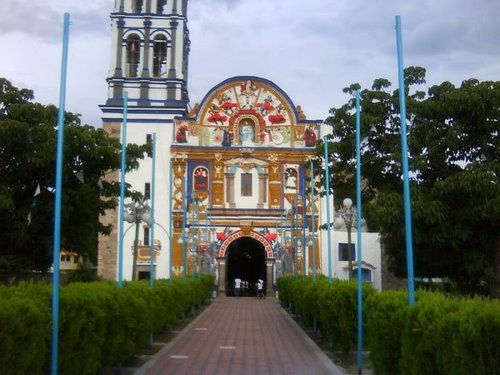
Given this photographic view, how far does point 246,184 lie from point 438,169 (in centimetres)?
2057

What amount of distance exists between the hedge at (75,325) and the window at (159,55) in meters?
28.7

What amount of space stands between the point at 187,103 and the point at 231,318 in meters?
21.1

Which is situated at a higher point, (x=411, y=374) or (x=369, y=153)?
(x=369, y=153)

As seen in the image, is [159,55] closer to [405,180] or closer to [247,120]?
[247,120]

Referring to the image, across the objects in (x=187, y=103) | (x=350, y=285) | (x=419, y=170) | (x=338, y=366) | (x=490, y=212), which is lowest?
(x=338, y=366)

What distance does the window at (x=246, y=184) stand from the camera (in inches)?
1537

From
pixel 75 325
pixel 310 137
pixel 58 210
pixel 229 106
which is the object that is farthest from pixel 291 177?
pixel 75 325

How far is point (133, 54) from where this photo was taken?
39.9 meters

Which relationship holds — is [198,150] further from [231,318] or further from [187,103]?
[231,318]

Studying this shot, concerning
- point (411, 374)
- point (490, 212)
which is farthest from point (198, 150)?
point (411, 374)

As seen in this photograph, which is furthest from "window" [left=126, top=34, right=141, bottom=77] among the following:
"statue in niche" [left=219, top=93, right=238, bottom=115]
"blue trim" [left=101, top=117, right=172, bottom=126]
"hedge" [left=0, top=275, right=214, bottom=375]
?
"hedge" [left=0, top=275, right=214, bottom=375]

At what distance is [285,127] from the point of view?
3894 cm

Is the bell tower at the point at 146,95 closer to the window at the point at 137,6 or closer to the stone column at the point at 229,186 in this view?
the window at the point at 137,6

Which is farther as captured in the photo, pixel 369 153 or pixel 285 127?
pixel 285 127
